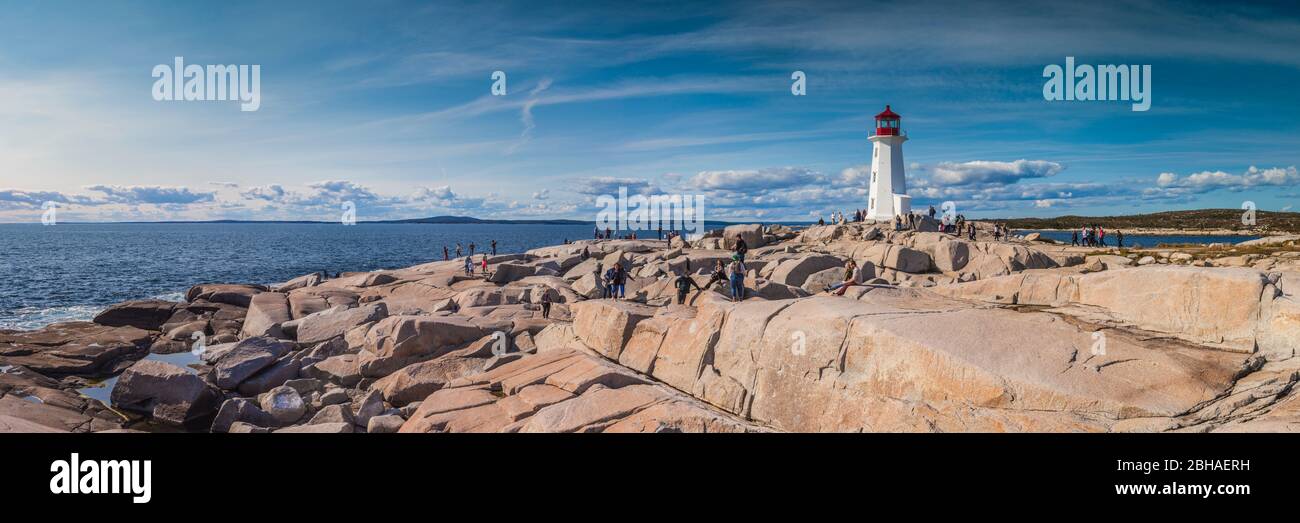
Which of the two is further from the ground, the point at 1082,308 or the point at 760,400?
the point at 1082,308

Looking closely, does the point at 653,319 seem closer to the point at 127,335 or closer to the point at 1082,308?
the point at 1082,308

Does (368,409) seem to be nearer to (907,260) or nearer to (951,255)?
(907,260)

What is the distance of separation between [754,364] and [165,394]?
16.2 meters

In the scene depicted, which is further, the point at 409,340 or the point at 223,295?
the point at 223,295

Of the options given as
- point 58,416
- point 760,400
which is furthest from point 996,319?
point 58,416

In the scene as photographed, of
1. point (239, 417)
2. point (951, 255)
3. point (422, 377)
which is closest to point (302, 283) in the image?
point (239, 417)

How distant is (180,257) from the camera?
81750 mm

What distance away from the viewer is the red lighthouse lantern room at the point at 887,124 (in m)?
54.9

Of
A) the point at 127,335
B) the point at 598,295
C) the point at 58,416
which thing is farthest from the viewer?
the point at 598,295

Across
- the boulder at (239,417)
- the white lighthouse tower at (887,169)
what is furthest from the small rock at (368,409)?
the white lighthouse tower at (887,169)

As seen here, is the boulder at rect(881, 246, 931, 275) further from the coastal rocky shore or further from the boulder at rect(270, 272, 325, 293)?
the boulder at rect(270, 272, 325, 293)

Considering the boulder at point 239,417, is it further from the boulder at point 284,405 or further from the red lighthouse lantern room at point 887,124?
the red lighthouse lantern room at point 887,124

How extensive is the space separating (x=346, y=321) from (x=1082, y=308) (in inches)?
962

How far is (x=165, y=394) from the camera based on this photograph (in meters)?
17.5
